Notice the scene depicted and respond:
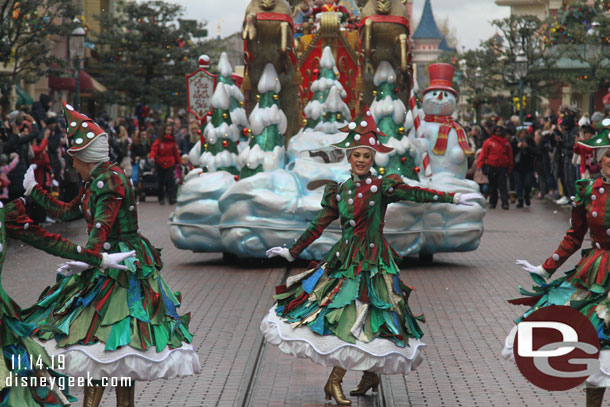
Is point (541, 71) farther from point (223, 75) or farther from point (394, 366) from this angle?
point (394, 366)

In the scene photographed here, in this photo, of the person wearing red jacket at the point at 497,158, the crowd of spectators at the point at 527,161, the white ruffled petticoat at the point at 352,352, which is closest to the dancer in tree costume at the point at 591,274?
the white ruffled petticoat at the point at 352,352

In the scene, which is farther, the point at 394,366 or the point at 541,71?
the point at 541,71

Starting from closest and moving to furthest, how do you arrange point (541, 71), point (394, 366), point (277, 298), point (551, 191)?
point (394, 366), point (277, 298), point (551, 191), point (541, 71)

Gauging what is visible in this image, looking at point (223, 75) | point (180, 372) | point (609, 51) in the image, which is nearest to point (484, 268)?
point (223, 75)

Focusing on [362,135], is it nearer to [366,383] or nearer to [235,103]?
[366,383]

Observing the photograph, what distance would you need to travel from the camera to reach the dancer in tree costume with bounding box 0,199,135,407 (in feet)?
17.0

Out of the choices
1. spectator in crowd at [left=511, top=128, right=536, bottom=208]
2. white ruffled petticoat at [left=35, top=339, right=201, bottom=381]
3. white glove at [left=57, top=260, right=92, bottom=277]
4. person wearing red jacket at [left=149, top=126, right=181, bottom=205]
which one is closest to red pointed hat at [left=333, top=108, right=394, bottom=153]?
white ruffled petticoat at [left=35, top=339, right=201, bottom=381]

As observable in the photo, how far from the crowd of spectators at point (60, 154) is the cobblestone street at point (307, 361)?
1.33 metres

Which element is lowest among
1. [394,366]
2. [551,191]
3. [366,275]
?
[551,191]

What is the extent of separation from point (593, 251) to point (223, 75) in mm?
9570

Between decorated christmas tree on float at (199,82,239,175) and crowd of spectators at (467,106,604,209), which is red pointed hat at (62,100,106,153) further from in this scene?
crowd of spectators at (467,106,604,209)

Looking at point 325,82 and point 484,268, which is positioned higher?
point 325,82

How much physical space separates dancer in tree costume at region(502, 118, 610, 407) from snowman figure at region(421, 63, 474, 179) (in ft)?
27.5

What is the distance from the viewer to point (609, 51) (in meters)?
26.6
